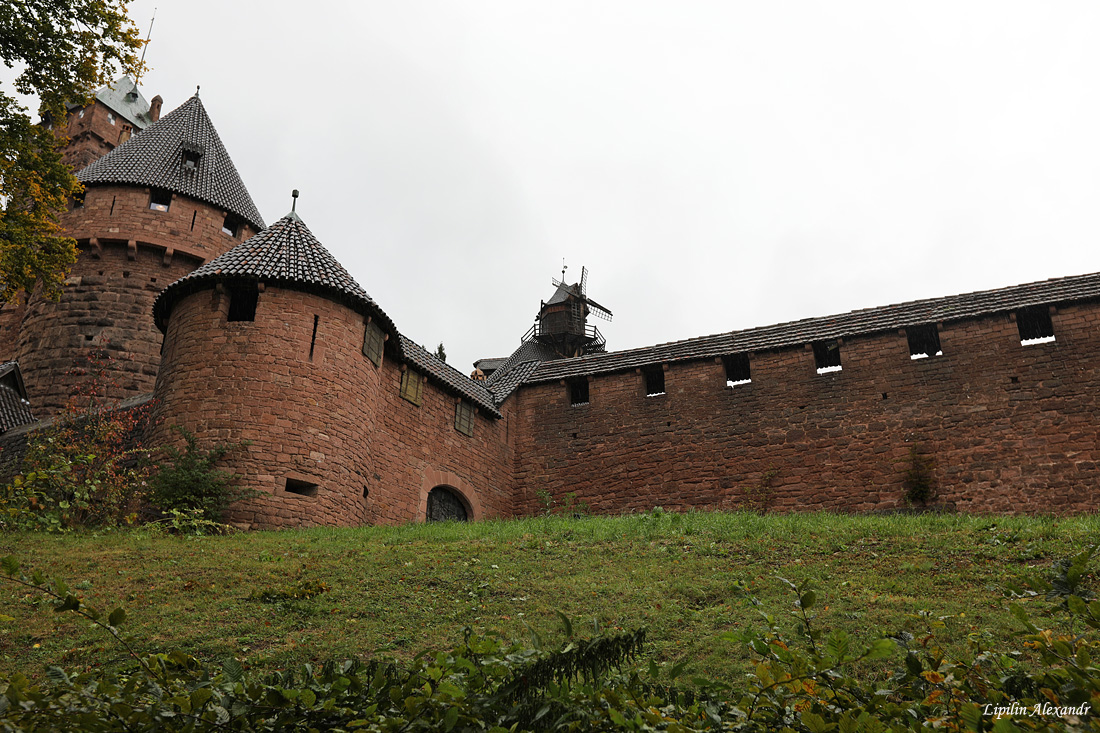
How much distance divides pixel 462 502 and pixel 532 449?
106 inches

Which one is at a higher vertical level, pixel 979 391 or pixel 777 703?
pixel 979 391

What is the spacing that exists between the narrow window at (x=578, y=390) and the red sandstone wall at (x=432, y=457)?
1803 mm

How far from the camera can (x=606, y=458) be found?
20109 mm

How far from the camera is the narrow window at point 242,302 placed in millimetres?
15719

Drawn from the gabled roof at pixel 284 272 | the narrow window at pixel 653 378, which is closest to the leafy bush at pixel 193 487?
the gabled roof at pixel 284 272

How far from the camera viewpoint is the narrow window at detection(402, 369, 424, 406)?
18281mm

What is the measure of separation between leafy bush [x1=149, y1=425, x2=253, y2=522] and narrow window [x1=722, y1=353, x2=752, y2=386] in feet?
38.1

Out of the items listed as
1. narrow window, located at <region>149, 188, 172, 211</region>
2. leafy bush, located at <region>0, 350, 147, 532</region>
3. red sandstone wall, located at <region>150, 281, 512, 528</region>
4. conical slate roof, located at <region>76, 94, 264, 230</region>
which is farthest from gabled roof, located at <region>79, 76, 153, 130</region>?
red sandstone wall, located at <region>150, 281, 512, 528</region>

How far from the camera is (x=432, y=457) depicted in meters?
18.7

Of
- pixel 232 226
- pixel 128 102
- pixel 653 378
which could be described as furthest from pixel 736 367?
pixel 128 102

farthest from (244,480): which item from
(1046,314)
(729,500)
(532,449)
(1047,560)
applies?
(1046,314)

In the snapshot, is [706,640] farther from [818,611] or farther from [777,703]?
[777,703]

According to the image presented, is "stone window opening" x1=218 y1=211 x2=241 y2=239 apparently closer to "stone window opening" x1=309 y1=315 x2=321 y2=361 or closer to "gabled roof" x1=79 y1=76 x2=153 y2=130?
"stone window opening" x1=309 y1=315 x2=321 y2=361

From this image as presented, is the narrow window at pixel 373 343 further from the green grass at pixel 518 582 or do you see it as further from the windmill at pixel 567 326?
the windmill at pixel 567 326
